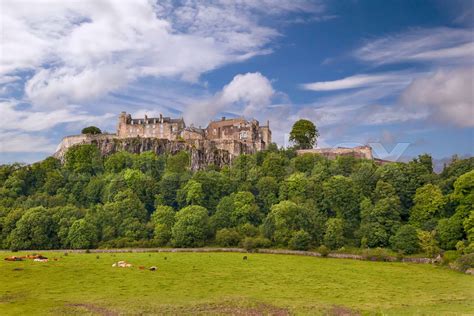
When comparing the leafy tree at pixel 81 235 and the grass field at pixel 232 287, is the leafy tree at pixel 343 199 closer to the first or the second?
the grass field at pixel 232 287

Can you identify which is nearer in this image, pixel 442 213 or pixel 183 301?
pixel 183 301

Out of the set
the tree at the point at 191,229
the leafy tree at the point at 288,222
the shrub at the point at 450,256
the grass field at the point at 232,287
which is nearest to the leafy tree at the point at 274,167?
the leafy tree at the point at 288,222

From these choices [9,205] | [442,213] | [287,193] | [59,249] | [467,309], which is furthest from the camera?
[9,205]

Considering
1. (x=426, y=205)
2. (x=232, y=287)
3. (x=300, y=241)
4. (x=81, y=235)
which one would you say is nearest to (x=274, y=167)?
(x=300, y=241)

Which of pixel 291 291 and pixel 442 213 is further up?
pixel 442 213

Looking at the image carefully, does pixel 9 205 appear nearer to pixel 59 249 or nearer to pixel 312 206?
pixel 59 249

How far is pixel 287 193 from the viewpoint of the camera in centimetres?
9162

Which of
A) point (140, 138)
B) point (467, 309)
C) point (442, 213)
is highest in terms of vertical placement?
point (140, 138)

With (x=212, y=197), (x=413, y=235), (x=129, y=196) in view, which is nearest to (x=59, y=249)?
(x=129, y=196)

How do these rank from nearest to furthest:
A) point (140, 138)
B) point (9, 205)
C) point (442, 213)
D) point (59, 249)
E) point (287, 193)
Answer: point (442, 213)
point (59, 249)
point (287, 193)
point (9, 205)
point (140, 138)

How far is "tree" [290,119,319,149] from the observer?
416 feet

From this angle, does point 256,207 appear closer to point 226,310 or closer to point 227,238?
point 227,238

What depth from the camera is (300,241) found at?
2945 inches

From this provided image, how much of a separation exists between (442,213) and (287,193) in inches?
1091
